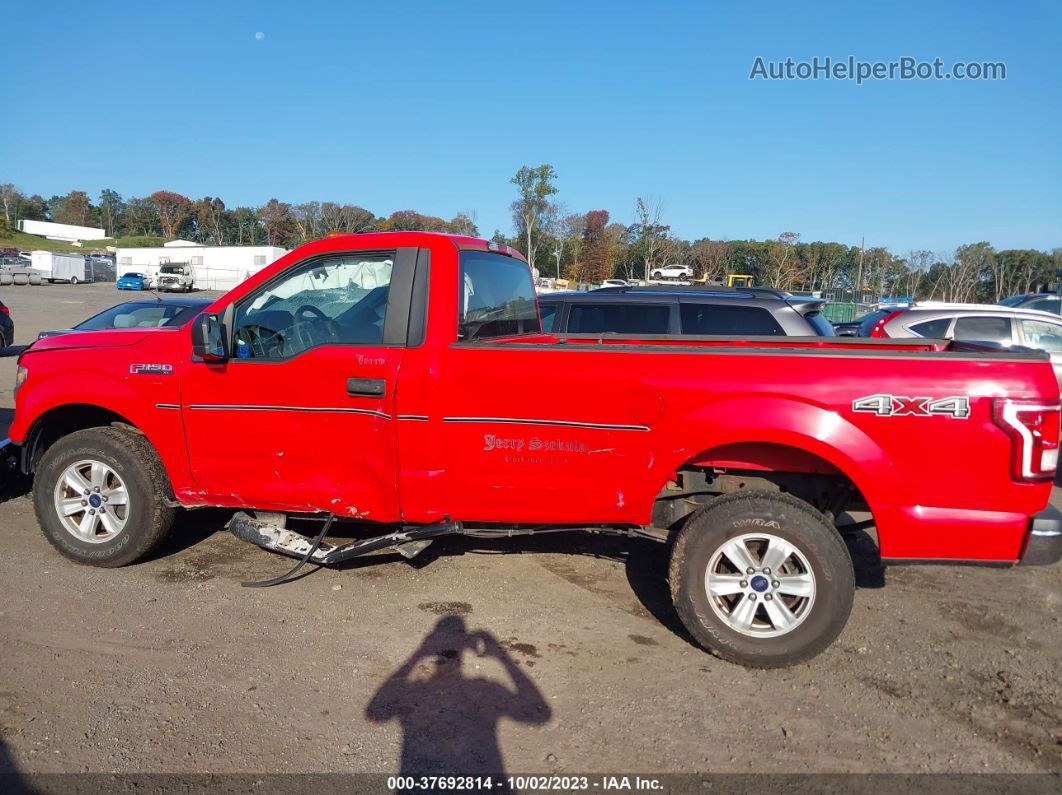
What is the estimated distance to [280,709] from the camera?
11.0 ft

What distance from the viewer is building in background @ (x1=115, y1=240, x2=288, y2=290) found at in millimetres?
57562

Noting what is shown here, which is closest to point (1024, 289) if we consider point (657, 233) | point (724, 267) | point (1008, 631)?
point (724, 267)

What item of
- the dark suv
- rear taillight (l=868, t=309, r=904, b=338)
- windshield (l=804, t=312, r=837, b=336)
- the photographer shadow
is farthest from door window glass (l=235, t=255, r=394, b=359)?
rear taillight (l=868, t=309, r=904, b=338)

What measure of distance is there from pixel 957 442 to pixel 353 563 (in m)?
3.63

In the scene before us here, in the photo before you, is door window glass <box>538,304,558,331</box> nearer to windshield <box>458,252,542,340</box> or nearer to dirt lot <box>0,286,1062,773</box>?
windshield <box>458,252,542,340</box>

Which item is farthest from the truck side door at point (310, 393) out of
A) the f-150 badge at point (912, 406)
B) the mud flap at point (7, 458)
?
the f-150 badge at point (912, 406)

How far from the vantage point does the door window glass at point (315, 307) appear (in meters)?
4.29

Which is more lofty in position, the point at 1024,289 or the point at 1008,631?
the point at 1024,289

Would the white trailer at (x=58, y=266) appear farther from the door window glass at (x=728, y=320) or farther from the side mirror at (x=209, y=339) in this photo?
the side mirror at (x=209, y=339)

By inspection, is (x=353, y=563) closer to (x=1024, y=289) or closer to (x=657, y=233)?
(x=657, y=233)

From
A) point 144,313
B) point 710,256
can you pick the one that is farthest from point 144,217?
point 144,313

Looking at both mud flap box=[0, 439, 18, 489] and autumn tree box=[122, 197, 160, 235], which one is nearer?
mud flap box=[0, 439, 18, 489]

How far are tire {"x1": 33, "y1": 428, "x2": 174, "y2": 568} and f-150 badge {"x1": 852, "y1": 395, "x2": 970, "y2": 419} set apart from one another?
402 cm

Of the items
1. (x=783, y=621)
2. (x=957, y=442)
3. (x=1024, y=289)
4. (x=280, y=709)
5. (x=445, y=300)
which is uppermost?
(x=1024, y=289)
